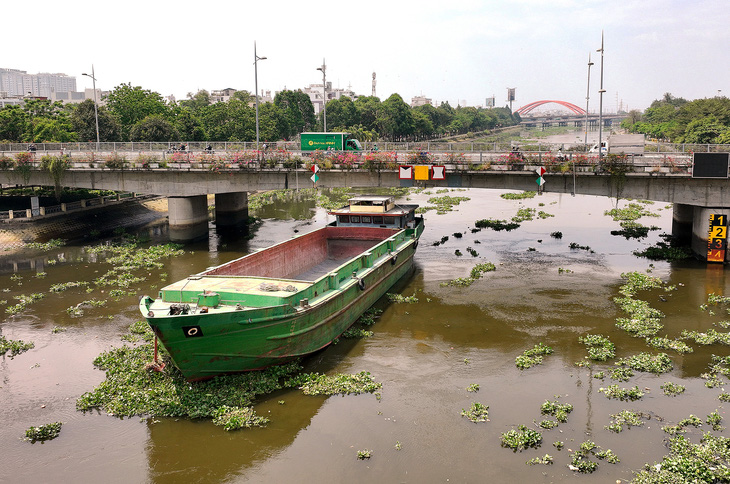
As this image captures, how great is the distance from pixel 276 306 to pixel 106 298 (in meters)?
13.9

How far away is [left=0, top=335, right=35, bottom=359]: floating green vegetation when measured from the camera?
2033cm

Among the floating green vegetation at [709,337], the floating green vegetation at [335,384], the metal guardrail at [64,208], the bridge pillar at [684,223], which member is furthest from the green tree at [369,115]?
the floating green vegetation at [335,384]

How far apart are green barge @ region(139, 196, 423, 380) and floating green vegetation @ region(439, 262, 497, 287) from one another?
420 centimetres

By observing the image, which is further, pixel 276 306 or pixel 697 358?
pixel 697 358

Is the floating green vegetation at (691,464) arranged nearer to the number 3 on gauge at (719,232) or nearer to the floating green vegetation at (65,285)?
the number 3 on gauge at (719,232)

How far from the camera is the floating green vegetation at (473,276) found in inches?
1143

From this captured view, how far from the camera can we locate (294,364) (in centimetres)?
1842

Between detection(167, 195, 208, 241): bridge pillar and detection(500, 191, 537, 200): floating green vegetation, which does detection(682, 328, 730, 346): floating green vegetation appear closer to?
detection(167, 195, 208, 241): bridge pillar

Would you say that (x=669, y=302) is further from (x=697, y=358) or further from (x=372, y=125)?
(x=372, y=125)

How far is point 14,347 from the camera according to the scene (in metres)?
20.5

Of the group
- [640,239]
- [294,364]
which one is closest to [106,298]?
[294,364]

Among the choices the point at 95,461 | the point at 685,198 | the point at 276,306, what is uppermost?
the point at 685,198

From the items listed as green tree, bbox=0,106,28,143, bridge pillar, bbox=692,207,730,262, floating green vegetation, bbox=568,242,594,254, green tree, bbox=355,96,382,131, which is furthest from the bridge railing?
green tree, bbox=355,96,382,131

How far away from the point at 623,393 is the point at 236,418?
10922mm
